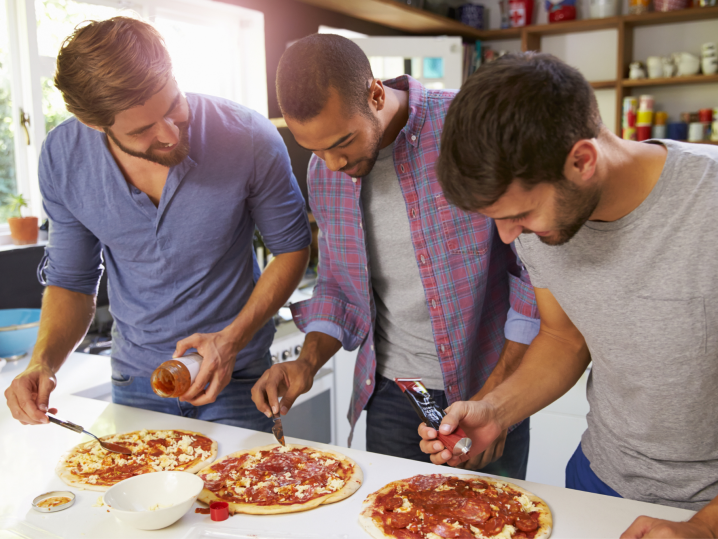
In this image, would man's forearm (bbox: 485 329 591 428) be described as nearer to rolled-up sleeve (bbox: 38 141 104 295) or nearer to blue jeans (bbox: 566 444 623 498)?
blue jeans (bbox: 566 444 623 498)

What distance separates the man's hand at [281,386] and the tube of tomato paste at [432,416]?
0.99 feet

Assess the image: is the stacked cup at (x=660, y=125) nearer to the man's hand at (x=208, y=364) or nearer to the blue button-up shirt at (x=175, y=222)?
the blue button-up shirt at (x=175, y=222)

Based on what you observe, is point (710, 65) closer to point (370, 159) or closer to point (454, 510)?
point (370, 159)

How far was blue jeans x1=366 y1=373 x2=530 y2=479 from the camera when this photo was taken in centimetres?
164

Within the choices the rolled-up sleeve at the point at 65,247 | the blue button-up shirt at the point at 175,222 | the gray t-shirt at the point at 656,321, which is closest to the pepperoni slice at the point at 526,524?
the gray t-shirt at the point at 656,321

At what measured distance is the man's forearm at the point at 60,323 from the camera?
165 centimetres

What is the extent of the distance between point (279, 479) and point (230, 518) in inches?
5.8

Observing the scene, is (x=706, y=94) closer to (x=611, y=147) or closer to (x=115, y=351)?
(x=611, y=147)

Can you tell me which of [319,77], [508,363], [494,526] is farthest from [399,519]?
[319,77]

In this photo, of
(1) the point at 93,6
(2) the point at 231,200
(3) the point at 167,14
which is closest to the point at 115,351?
(2) the point at 231,200

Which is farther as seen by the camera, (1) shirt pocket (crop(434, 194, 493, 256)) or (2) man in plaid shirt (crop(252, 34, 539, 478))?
(1) shirt pocket (crop(434, 194, 493, 256))

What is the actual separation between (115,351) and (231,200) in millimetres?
544

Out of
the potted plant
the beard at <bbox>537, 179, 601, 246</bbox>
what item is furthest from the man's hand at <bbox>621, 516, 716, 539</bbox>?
the potted plant

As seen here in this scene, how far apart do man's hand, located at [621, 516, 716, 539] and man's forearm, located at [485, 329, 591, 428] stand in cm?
37
